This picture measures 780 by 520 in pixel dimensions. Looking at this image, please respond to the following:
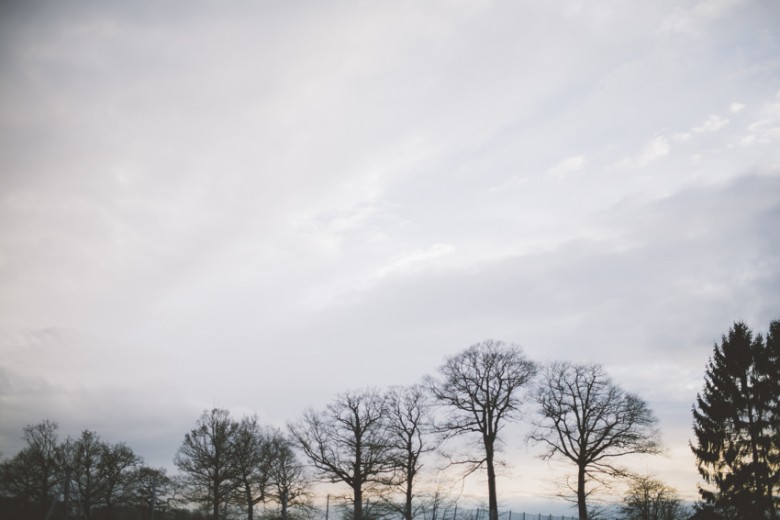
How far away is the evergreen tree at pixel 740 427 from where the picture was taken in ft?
89.3

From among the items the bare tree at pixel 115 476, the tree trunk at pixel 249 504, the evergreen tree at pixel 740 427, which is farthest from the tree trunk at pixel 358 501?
the bare tree at pixel 115 476

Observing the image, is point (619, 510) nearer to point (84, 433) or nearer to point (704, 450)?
point (704, 450)

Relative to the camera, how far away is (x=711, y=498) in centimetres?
2881

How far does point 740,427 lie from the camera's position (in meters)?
28.4

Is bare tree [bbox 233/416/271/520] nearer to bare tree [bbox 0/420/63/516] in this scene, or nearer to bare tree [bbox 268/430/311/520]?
bare tree [bbox 268/430/311/520]

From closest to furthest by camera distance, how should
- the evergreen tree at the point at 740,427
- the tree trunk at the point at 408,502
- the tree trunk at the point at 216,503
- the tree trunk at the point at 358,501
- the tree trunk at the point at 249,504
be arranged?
the evergreen tree at the point at 740,427 < the tree trunk at the point at 358,501 < the tree trunk at the point at 408,502 < the tree trunk at the point at 216,503 < the tree trunk at the point at 249,504

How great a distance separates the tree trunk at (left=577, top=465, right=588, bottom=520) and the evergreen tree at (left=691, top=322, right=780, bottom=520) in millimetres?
7170

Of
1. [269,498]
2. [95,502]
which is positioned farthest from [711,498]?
[95,502]

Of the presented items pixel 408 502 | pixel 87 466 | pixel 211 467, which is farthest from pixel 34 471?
pixel 408 502

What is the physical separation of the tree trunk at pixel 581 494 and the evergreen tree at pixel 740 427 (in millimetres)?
7170

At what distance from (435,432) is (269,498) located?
22.8 meters

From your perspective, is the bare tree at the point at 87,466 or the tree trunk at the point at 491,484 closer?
the tree trunk at the point at 491,484

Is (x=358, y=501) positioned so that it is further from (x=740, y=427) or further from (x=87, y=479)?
(x=87, y=479)

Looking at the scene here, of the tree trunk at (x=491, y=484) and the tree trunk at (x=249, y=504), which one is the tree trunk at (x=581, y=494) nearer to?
the tree trunk at (x=491, y=484)
